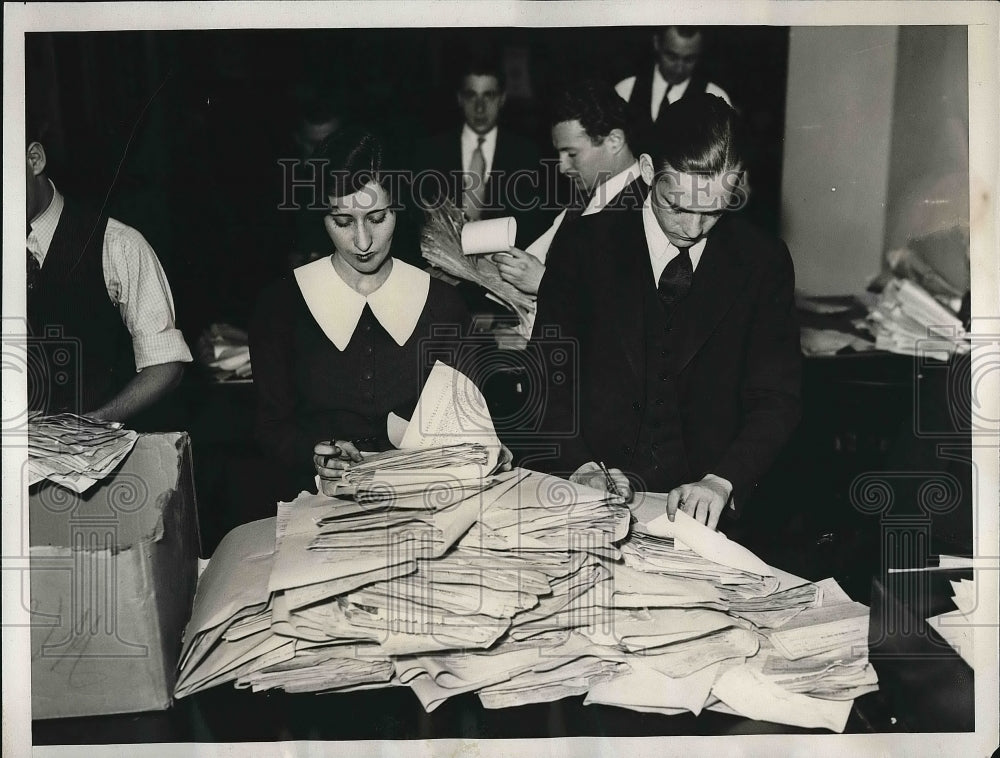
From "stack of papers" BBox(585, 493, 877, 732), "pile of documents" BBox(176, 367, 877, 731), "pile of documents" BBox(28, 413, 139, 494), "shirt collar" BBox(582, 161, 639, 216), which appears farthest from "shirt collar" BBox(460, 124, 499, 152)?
"pile of documents" BBox(28, 413, 139, 494)

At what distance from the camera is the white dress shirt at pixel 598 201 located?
70.3 inches

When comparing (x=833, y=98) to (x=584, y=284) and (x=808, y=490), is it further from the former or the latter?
(x=808, y=490)

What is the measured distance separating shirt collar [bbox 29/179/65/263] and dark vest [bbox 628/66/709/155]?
1.13m

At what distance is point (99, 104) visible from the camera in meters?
1.78

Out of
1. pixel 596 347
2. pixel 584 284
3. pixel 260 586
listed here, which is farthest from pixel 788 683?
pixel 260 586

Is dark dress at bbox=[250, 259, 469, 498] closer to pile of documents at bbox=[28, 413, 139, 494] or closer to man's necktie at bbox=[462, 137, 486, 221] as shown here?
man's necktie at bbox=[462, 137, 486, 221]

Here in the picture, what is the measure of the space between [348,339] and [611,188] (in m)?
0.60

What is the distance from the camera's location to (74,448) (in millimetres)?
1808

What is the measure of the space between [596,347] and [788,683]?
2.54ft

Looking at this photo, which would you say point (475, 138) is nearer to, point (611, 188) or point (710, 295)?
point (611, 188)

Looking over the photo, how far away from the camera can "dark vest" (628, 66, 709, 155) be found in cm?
177

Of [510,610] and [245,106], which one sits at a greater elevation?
[245,106]

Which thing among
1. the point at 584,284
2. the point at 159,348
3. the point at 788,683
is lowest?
the point at 788,683

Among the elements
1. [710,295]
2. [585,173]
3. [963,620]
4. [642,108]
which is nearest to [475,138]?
[585,173]
